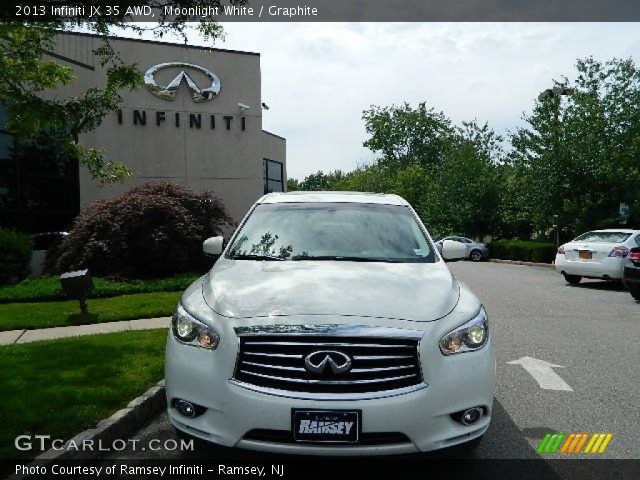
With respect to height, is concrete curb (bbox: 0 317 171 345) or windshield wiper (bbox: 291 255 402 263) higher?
windshield wiper (bbox: 291 255 402 263)

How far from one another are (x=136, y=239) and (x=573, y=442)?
43.2 ft

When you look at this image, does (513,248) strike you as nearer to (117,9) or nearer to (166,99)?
(166,99)

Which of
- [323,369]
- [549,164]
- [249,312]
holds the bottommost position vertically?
[323,369]

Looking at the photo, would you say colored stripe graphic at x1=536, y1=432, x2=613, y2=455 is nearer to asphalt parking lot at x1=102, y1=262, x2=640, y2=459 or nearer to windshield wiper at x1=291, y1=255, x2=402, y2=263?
asphalt parking lot at x1=102, y1=262, x2=640, y2=459

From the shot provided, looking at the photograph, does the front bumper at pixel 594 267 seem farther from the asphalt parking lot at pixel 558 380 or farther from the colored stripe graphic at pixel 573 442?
the colored stripe graphic at pixel 573 442

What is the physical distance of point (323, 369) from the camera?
309 cm

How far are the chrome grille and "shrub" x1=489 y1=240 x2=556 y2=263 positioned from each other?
25758 millimetres

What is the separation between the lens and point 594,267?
14.9 metres

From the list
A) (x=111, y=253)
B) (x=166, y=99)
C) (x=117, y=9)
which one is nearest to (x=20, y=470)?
(x=117, y=9)

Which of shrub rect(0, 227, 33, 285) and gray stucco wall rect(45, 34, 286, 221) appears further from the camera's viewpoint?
gray stucco wall rect(45, 34, 286, 221)

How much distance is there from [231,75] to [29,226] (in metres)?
12.0

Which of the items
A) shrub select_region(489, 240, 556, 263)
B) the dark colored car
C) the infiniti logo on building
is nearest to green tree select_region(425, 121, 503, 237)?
shrub select_region(489, 240, 556, 263)

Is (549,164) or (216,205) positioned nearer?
(216,205)

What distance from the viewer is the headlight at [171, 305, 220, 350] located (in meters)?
3.33
